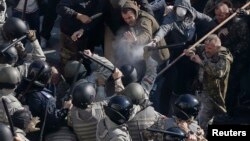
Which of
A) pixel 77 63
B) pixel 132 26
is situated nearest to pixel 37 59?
pixel 77 63

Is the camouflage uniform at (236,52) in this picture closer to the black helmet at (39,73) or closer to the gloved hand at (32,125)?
the black helmet at (39,73)

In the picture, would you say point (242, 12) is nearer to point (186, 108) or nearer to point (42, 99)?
point (186, 108)

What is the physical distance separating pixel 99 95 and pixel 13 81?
1364 mm

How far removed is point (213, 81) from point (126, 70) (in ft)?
4.51

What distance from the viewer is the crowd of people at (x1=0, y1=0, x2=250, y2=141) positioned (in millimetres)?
11812

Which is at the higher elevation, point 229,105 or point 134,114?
point 134,114

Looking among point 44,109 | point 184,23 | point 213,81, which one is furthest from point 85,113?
point 184,23

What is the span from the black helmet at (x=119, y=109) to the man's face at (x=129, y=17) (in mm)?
2681

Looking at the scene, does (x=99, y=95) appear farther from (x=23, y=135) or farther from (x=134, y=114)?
(x=23, y=135)

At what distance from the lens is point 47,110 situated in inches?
480

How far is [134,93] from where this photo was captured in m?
12.4

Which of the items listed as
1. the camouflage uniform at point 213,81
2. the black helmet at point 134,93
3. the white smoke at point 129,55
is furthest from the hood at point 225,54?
the black helmet at point 134,93

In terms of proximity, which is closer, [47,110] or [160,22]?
[47,110]

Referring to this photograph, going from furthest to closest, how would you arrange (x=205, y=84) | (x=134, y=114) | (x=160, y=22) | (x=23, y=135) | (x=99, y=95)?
(x=160, y=22) → (x=205, y=84) → (x=99, y=95) → (x=134, y=114) → (x=23, y=135)
